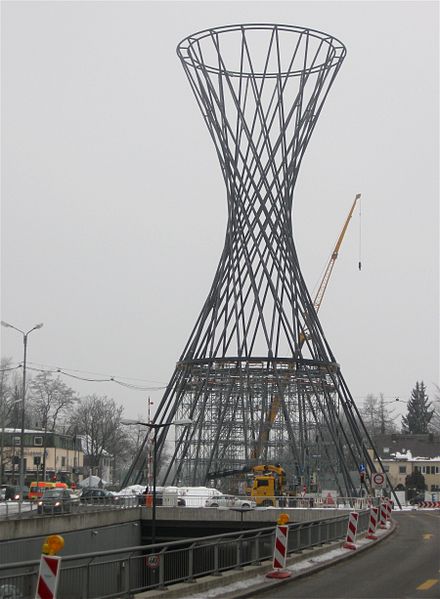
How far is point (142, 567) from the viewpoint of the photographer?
18938mm

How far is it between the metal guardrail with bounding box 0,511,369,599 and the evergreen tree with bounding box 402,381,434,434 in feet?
420

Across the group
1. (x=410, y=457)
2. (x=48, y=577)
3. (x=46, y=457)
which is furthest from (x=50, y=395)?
(x=48, y=577)

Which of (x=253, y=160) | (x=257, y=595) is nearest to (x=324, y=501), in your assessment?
(x=253, y=160)

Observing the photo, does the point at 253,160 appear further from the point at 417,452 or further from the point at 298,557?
the point at 417,452

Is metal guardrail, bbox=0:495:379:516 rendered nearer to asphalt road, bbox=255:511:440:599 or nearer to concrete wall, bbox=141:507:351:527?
concrete wall, bbox=141:507:351:527

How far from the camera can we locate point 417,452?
12812 centimetres

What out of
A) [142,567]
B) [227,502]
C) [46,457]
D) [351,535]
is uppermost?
[46,457]

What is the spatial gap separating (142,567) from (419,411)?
452ft

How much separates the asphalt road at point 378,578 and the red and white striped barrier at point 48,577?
19.4 ft

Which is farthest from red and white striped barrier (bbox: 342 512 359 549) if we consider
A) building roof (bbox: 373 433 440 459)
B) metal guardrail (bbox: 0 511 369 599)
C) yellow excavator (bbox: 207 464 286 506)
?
building roof (bbox: 373 433 440 459)

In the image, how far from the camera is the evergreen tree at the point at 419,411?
152 meters

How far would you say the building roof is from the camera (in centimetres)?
12756

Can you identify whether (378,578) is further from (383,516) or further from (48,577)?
(383,516)

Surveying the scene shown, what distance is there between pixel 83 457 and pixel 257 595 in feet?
374
